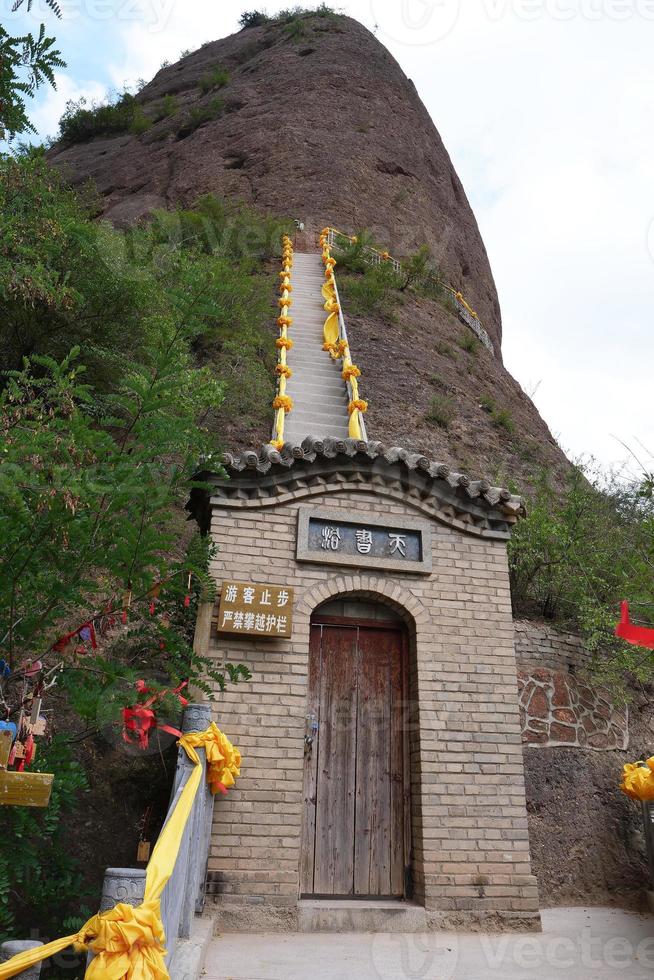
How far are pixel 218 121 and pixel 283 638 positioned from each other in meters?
28.6

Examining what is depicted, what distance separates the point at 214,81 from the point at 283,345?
83.0 ft

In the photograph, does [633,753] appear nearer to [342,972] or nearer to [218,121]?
[342,972]

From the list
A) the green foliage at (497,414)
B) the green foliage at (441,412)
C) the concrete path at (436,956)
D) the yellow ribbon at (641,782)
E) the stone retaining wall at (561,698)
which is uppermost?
the green foliage at (497,414)

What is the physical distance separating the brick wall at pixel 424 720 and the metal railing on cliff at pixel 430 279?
16330 mm

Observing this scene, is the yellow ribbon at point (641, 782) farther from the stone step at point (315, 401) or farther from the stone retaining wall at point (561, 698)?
the stone step at point (315, 401)

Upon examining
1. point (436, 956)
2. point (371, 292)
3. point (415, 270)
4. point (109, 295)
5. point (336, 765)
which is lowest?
point (436, 956)

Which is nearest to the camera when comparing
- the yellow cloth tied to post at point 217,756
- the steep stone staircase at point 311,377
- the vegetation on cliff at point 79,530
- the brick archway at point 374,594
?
the vegetation on cliff at point 79,530

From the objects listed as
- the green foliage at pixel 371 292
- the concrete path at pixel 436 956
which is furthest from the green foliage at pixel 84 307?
the green foliage at pixel 371 292

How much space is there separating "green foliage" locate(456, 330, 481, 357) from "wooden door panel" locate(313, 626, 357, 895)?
47.4ft

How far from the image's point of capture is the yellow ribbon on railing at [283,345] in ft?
35.6

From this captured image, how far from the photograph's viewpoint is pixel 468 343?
64.2 ft

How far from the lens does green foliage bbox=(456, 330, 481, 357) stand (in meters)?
19.4

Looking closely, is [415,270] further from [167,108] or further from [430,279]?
[167,108]

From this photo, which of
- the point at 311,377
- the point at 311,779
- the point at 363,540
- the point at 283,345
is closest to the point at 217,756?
the point at 311,779
